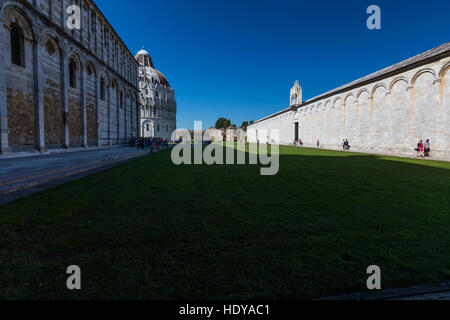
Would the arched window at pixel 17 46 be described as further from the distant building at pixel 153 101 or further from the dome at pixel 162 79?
the dome at pixel 162 79

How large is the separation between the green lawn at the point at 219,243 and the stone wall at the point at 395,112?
49.7 ft

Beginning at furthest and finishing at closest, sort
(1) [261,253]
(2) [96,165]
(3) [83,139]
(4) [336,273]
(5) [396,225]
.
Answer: (3) [83,139] < (2) [96,165] < (5) [396,225] < (1) [261,253] < (4) [336,273]

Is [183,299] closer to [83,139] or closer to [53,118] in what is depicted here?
[53,118]

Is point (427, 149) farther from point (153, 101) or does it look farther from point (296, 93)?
point (153, 101)

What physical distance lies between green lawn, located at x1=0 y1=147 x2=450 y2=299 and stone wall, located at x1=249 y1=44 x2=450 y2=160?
49.7 feet

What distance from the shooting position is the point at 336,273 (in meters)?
2.15

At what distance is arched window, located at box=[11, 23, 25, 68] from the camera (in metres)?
12.1

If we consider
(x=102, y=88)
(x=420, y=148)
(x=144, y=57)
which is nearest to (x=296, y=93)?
(x=420, y=148)

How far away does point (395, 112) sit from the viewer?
61.4ft

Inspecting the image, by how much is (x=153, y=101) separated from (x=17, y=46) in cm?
5653

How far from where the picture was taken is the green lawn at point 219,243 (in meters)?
1.97

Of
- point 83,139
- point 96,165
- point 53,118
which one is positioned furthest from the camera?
point 83,139
